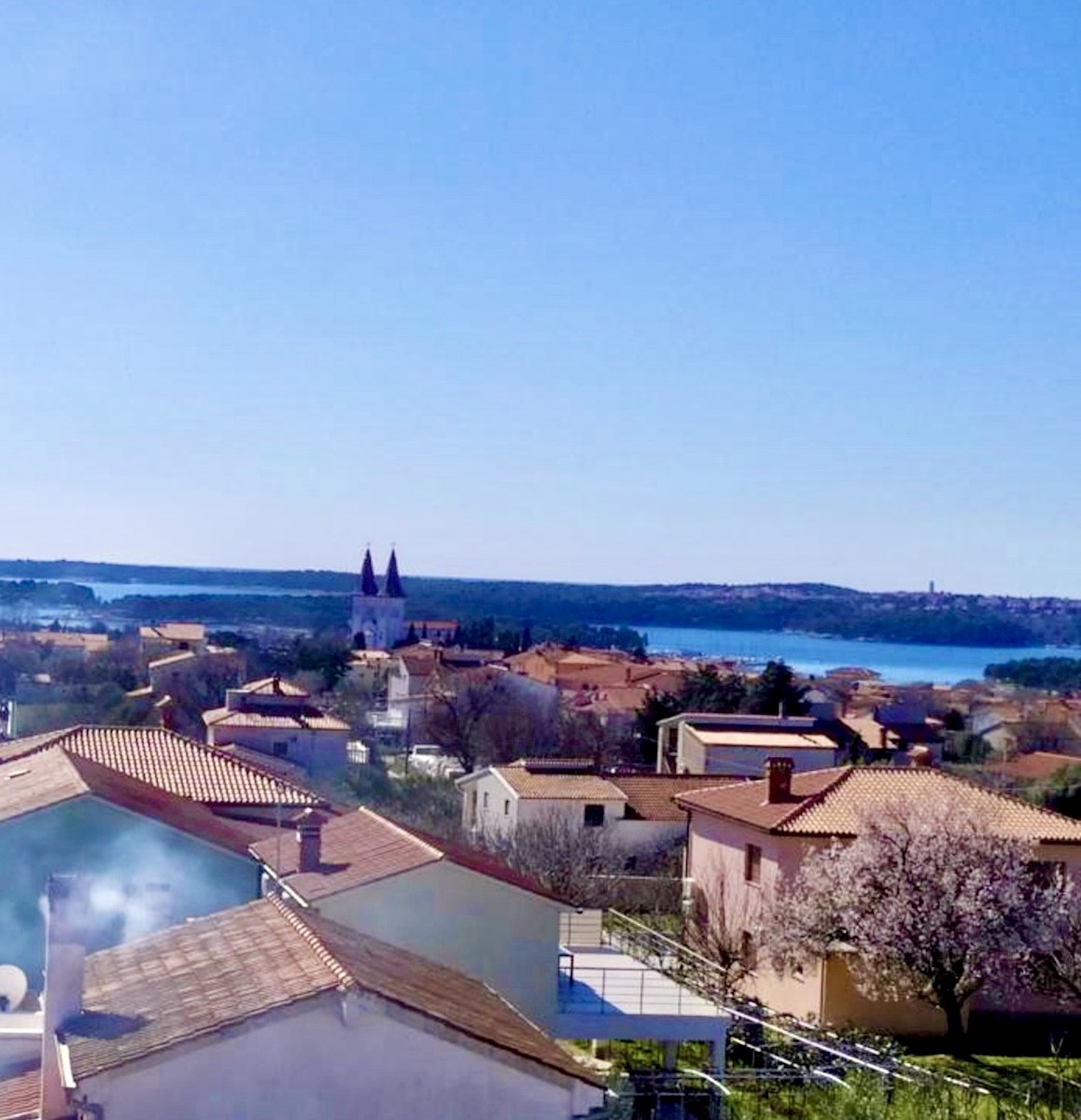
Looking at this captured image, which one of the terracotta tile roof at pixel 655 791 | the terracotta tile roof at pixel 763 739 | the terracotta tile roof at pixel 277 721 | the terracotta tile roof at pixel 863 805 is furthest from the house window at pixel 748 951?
the terracotta tile roof at pixel 277 721

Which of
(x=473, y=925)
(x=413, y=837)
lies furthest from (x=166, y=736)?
(x=473, y=925)

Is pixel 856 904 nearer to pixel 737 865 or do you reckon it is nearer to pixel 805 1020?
pixel 805 1020

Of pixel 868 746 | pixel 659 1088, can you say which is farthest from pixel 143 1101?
pixel 868 746

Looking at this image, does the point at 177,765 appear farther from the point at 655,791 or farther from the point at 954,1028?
the point at 655,791

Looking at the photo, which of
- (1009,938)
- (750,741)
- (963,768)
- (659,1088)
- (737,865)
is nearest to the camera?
(659,1088)

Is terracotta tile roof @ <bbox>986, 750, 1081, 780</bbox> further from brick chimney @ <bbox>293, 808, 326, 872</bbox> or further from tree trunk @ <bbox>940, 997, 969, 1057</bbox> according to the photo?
brick chimney @ <bbox>293, 808, 326, 872</bbox>

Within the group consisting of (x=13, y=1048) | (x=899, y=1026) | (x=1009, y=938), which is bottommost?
(x=899, y=1026)

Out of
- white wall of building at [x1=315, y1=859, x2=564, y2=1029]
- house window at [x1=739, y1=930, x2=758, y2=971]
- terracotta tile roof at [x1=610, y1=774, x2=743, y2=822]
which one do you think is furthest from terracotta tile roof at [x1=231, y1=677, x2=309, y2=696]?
white wall of building at [x1=315, y1=859, x2=564, y2=1029]
